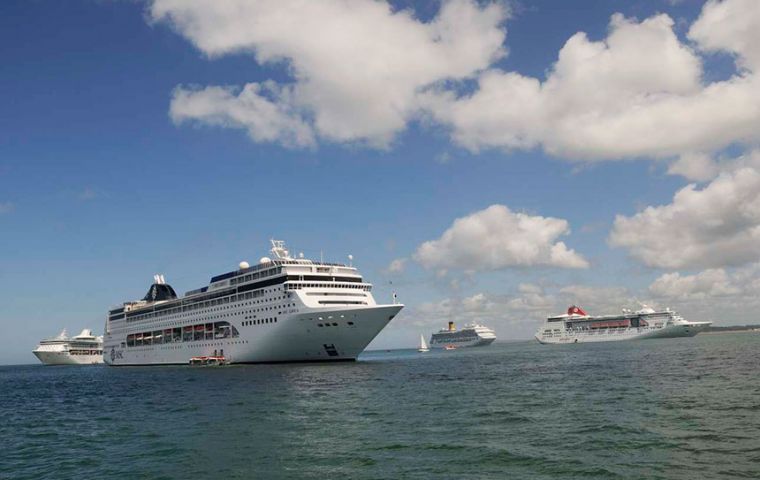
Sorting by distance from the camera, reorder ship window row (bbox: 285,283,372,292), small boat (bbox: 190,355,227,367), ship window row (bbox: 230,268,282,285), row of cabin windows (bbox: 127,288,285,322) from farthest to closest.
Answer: small boat (bbox: 190,355,227,367) < row of cabin windows (bbox: 127,288,285,322) < ship window row (bbox: 230,268,282,285) < ship window row (bbox: 285,283,372,292)

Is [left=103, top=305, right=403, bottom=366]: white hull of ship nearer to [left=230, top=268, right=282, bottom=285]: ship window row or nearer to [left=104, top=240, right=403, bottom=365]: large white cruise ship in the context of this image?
[left=104, top=240, right=403, bottom=365]: large white cruise ship

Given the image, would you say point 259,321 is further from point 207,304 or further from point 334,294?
point 207,304

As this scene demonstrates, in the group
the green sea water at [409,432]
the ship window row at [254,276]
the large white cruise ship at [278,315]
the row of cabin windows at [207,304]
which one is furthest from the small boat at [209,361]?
the green sea water at [409,432]

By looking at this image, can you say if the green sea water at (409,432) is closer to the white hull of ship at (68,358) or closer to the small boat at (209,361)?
the small boat at (209,361)

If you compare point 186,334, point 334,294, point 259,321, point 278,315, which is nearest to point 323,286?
point 334,294

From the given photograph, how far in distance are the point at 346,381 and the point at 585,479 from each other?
35840mm

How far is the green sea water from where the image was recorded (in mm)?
19875

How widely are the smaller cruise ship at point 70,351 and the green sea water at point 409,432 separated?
152814mm

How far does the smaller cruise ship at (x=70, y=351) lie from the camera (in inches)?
7160

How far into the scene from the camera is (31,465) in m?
24.3

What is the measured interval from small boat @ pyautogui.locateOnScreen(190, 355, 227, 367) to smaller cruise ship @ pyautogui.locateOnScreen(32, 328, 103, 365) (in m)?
114

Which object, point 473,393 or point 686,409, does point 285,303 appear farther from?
point 686,409

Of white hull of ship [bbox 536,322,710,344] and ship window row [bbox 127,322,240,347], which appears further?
white hull of ship [bbox 536,322,710,344]

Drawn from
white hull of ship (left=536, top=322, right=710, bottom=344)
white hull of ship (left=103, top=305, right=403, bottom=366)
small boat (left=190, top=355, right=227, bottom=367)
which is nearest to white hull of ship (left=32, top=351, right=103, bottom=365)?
small boat (left=190, top=355, right=227, bottom=367)
